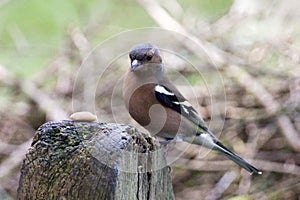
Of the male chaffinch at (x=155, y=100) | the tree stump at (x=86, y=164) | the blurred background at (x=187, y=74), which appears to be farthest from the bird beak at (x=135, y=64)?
the tree stump at (x=86, y=164)

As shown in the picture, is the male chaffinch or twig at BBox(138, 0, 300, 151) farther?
twig at BBox(138, 0, 300, 151)

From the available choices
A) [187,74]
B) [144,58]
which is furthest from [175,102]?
[187,74]

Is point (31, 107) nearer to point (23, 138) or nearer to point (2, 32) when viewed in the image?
point (23, 138)

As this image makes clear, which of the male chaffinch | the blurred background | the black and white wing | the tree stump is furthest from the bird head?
the tree stump

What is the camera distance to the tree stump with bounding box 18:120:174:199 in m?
1.50

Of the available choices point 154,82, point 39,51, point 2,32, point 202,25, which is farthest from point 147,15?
point 154,82

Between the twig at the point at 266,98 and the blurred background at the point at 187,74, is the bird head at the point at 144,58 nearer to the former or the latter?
the blurred background at the point at 187,74

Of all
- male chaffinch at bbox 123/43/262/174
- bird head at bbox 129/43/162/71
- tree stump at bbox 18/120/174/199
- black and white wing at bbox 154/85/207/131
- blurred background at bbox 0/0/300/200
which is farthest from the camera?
blurred background at bbox 0/0/300/200

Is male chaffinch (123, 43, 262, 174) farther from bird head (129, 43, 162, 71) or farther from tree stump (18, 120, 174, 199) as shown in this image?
tree stump (18, 120, 174, 199)

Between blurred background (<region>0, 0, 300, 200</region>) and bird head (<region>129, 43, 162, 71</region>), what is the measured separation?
2.49 ft

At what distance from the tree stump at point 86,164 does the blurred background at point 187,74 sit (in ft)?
7.99

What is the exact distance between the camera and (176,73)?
517 centimetres

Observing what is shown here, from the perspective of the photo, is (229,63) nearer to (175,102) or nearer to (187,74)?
(187,74)

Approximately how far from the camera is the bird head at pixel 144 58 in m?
3.13
